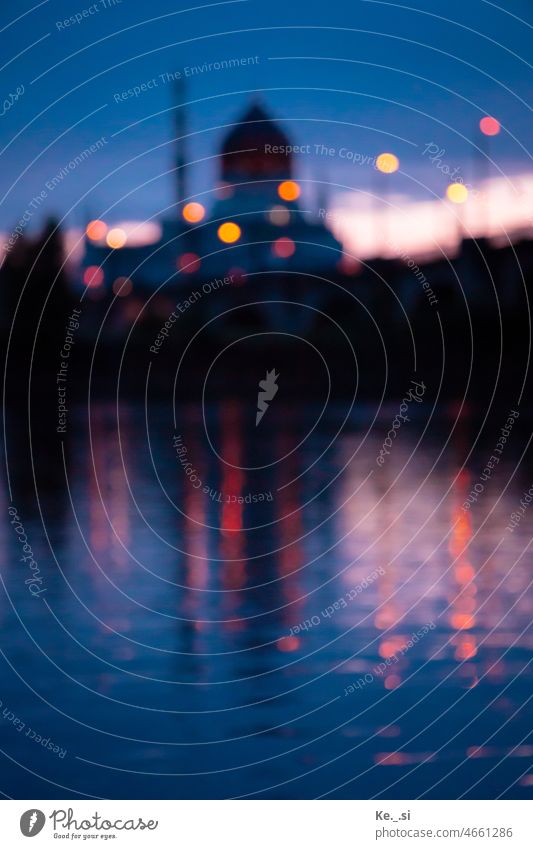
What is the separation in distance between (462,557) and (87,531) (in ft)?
10.6

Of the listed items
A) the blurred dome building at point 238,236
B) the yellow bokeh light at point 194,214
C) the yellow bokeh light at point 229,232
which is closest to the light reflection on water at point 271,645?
the blurred dome building at point 238,236

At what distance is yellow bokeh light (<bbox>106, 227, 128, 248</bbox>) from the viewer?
232 feet

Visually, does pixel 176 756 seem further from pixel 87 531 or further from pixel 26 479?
pixel 26 479

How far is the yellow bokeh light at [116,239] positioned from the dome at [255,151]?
5362 mm

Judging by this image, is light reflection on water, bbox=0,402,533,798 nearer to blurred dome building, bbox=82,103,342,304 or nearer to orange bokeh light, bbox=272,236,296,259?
blurred dome building, bbox=82,103,342,304

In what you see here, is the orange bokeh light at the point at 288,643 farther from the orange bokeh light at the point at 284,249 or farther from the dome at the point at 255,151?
the orange bokeh light at the point at 284,249

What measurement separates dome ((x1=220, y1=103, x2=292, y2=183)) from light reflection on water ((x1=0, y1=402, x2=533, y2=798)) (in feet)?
147

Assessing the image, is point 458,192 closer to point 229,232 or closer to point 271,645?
point 271,645

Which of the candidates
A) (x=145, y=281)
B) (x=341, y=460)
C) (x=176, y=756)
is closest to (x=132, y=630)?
(x=176, y=756)

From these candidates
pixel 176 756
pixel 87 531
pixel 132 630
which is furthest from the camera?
pixel 87 531

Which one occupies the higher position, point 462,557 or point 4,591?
point 462,557

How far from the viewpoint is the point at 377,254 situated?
52.6 metres

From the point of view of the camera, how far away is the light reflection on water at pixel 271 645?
6.30m

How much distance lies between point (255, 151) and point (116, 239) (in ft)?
40.4
